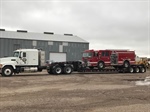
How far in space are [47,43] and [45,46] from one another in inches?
40.1

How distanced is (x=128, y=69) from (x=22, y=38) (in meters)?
39.1

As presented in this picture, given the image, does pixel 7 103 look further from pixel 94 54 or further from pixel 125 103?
pixel 94 54

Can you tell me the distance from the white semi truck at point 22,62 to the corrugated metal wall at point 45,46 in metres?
36.2

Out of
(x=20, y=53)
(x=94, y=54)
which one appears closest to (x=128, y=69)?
(x=94, y=54)

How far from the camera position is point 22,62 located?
1213 inches

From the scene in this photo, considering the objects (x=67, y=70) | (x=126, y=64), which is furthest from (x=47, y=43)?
(x=67, y=70)

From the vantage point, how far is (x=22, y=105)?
38.8 feet

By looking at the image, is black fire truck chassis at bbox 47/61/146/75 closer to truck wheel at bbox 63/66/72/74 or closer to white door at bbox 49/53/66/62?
truck wheel at bbox 63/66/72/74

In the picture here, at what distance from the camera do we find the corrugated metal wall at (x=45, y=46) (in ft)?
221

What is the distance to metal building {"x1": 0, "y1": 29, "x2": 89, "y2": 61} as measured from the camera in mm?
68312

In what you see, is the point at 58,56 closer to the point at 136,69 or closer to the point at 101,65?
the point at 136,69

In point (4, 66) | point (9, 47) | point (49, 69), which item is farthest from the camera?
point (9, 47)

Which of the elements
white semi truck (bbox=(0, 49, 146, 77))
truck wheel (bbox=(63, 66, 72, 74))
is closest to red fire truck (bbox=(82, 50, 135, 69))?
white semi truck (bbox=(0, 49, 146, 77))

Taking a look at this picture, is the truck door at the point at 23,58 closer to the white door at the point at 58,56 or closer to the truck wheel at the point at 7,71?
the truck wheel at the point at 7,71
